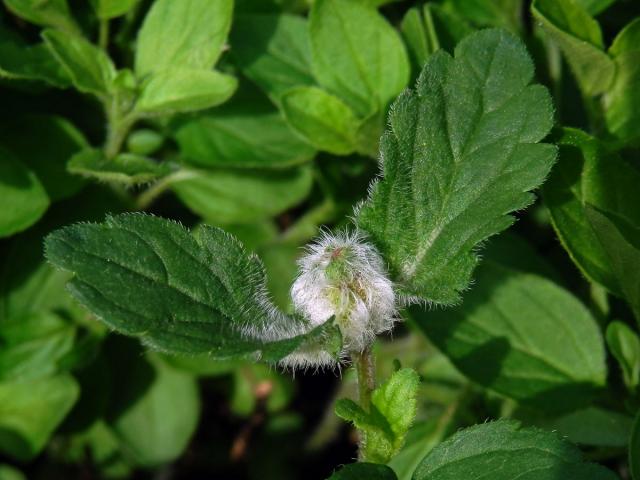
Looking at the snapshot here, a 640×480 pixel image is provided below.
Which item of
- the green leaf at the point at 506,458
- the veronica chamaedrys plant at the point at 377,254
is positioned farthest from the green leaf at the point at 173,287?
the green leaf at the point at 506,458

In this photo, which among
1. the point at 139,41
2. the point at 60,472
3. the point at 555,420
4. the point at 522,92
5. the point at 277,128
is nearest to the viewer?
the point at 522,92

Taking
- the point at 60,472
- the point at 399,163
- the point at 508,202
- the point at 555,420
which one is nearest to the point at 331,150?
the point at 399,163

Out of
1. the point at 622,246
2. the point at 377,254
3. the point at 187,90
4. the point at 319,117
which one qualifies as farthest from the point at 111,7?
the point at 622,246

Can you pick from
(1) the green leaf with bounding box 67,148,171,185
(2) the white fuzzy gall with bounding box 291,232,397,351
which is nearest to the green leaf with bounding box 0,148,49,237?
(1) the green leaf with bounding box 67,148,171,185

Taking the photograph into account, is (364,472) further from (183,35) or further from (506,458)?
(183,35)

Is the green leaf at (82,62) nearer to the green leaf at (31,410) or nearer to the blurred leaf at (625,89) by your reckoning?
the green leaf at (31,410)

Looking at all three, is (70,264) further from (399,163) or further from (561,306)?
(561,306)
